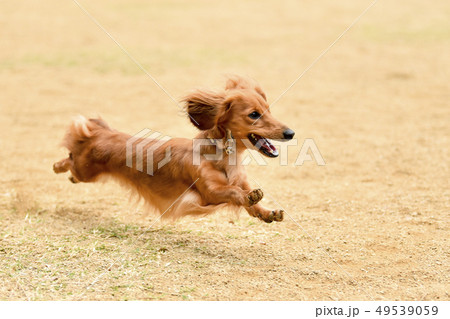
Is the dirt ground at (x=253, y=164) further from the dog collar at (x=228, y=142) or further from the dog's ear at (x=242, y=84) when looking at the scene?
the dog collar at (x=228, y=142)

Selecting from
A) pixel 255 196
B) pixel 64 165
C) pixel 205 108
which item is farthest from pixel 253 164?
pixel 255 196

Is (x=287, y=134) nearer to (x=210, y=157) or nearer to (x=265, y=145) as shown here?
(x=265, y=145)

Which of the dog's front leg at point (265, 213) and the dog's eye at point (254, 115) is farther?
the dog's eye at point (254, 115)

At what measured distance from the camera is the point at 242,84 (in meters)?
5.21

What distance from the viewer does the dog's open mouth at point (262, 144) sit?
4879 mm

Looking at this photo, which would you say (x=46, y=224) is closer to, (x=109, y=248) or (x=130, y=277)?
(x=109, y=248)

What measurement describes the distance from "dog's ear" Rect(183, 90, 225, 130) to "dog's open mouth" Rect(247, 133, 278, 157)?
34 cm

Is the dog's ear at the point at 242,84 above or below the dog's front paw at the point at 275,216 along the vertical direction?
above

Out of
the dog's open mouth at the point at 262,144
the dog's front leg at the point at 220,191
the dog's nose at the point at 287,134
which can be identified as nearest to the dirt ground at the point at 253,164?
the dog's front leg at the point at 220,191

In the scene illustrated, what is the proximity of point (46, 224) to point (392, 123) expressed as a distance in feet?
19.2

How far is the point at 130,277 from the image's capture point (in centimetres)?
445

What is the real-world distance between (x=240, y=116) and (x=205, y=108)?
1.02ft

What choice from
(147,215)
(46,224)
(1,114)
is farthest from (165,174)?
(1,114)

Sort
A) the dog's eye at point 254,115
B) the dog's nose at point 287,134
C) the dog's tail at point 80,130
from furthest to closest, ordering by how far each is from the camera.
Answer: the dog's tail at point 80,130 → the dog's eye at point 254,115 → the dog's nose at point 287,134
